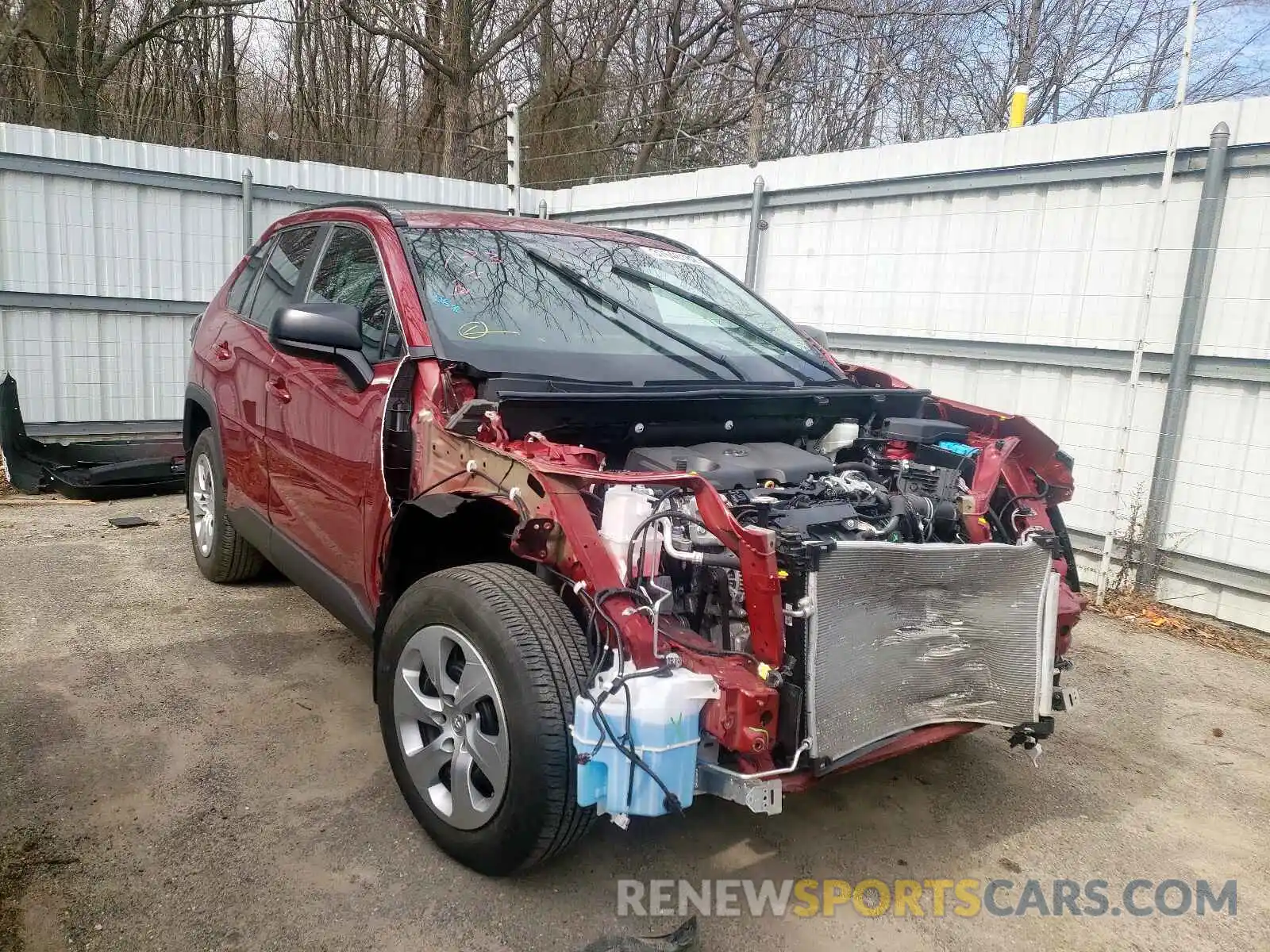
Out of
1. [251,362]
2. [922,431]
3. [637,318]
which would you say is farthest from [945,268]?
[251,362]

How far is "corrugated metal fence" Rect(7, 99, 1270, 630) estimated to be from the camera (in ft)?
17.2

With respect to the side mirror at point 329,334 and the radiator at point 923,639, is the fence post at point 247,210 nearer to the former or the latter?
the side mirror at point 329,334

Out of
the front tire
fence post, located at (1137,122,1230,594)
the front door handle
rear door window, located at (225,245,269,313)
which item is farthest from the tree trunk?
the front tire

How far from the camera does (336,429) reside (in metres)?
3.32

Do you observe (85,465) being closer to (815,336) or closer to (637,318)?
(637,318)

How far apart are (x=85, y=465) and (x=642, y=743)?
681 centimetres

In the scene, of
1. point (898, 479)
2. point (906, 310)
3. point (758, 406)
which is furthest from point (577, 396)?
point (906, 310)

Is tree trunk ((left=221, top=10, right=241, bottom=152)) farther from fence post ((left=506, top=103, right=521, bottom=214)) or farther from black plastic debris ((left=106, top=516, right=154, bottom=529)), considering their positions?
black plastic debris ((left=106, top=516, right=154, bottom=529))

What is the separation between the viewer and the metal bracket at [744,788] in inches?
87.0

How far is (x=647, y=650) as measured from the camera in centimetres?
232

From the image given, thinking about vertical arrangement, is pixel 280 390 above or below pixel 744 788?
above

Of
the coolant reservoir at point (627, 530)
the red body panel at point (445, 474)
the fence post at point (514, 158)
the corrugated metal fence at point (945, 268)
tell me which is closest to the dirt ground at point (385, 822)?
the red body panel at point (445, 474)

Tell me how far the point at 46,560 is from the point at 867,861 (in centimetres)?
497

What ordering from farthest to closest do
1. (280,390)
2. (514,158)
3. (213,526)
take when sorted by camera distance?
(514,158), (213,526), (280,390)
